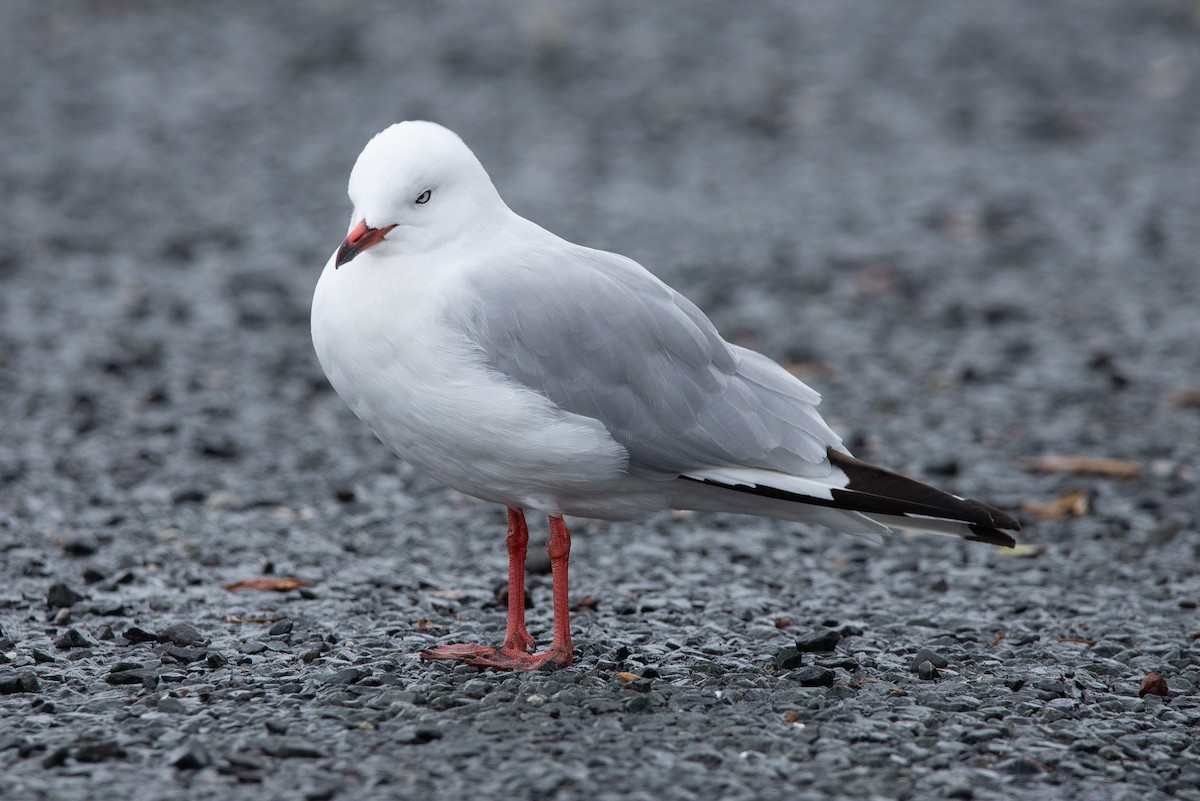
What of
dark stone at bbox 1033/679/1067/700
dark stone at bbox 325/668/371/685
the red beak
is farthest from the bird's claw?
dark stone at bbox 1033/679/1067/700

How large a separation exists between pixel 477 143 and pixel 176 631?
780 cm

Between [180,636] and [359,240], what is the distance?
5.03 ft

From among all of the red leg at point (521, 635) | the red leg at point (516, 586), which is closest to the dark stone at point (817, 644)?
the red leg at point (521, 635)

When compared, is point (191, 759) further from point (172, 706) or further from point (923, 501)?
point (923, 501)

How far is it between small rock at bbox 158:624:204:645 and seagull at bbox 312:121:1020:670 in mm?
850

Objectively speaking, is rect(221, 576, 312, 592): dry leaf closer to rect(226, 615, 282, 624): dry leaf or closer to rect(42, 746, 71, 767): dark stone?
rect(226, 615, 282, 624): dry leaf

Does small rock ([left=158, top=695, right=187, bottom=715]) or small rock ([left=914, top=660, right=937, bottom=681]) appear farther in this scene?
small rock ([left=914, top=660, right=937, bottom=681])

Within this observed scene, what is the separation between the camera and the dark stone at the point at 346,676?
459 centimetres

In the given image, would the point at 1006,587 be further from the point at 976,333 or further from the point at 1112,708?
the point at 976,333

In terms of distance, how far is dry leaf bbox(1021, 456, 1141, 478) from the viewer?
6980 millimetres

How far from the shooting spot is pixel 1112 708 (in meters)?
4.59

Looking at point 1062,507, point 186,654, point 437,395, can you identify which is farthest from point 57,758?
point 1062,507

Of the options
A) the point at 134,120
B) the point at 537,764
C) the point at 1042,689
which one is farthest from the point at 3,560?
the point at 134,120

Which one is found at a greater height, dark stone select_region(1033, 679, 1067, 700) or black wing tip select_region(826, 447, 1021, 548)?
black wing tip select_region(826, 447, 1021, 548)
